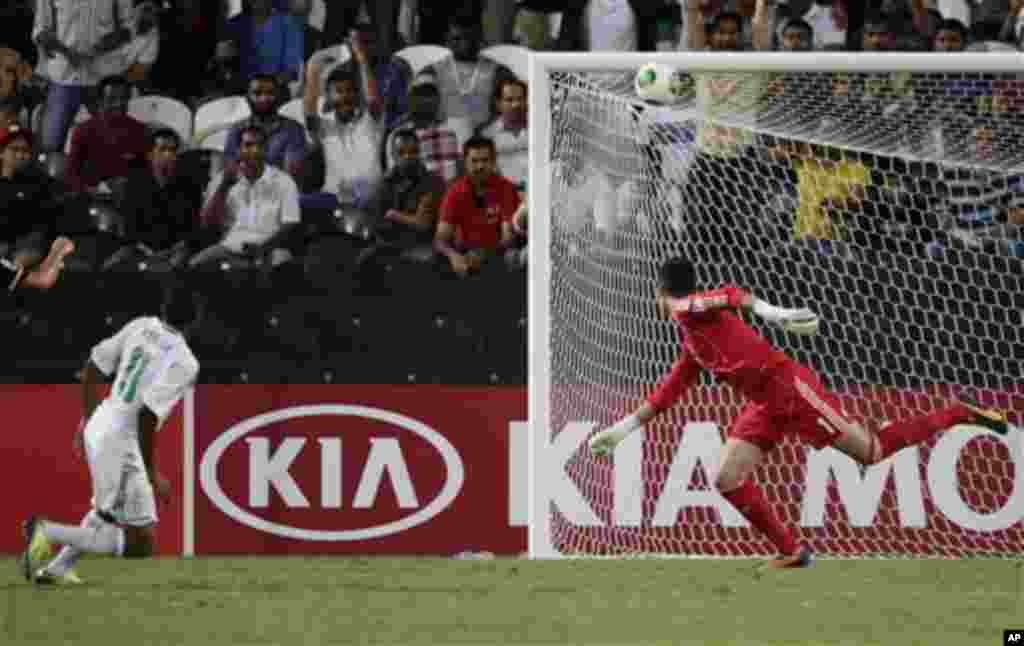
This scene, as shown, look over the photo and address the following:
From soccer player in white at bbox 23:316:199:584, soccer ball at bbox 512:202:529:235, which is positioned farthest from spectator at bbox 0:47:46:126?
soccer ball at bbox 512:202:529:235

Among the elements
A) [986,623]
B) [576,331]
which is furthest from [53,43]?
[986,623]

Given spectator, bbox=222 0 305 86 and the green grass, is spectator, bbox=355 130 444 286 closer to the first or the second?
spectator, bbox=222 0 305 86

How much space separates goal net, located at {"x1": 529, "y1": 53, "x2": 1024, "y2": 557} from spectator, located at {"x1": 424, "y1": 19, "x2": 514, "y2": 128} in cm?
169

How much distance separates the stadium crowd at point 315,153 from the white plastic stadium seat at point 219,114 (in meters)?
0.02

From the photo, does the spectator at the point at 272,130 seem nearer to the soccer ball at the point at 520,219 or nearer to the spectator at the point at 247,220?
the spectator at the point at 247,220

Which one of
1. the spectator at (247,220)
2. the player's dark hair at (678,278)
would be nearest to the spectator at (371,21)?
the spectator at (247,220)

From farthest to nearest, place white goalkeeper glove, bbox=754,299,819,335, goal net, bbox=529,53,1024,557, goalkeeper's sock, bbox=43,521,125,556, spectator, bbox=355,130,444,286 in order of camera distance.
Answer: spectator, bbox=355,130,444,286 < goal net, bbox=529,53,1024,557 < goalkeeper's sock, bbox=43,521,125,556 < white goalkeeper glove, bbox=754,299,819,335

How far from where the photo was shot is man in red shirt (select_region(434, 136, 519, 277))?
13.7 m

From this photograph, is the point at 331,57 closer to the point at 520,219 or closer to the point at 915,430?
the point at 520,219

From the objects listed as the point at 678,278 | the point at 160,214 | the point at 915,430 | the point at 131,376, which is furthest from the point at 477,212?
the point at 915,430

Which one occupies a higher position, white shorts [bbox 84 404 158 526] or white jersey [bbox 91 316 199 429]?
white jersey [bbox 91 316 199 429]

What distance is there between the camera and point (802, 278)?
1288cm

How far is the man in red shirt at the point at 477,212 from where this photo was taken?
13672 mm

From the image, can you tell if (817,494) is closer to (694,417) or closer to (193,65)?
(694,417)
